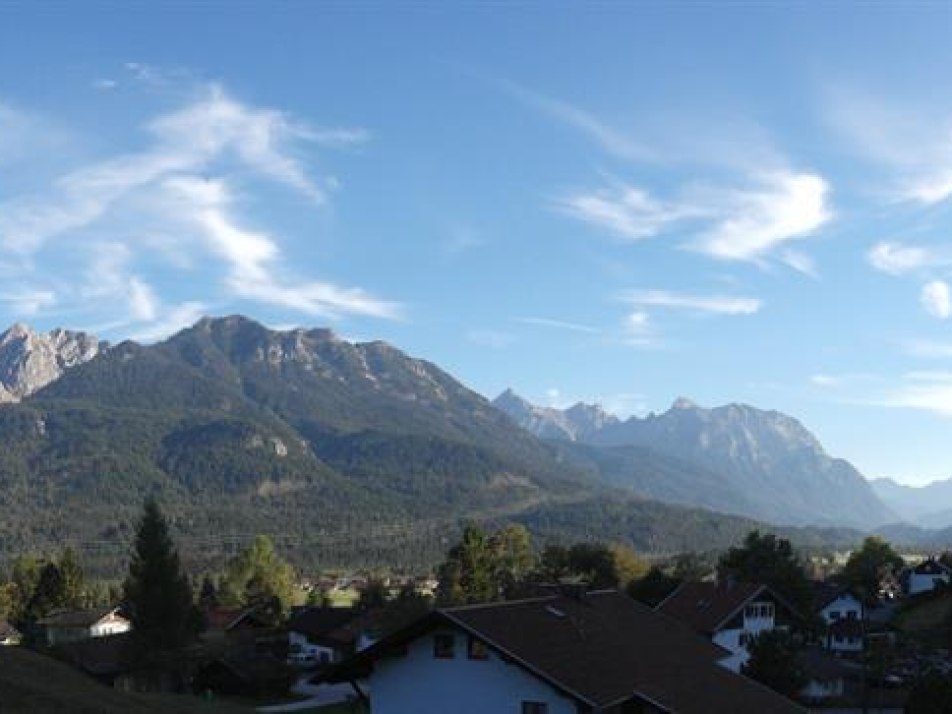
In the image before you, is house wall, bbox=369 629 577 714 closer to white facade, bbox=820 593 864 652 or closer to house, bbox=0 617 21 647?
white facade, bbox=820 593 864 652

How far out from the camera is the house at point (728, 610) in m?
69.6

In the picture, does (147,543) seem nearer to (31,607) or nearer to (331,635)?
(331,635)

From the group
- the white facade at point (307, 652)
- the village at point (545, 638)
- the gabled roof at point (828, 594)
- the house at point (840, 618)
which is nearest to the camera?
the village at point (545, 638)

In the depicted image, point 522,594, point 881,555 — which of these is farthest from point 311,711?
point 881,555

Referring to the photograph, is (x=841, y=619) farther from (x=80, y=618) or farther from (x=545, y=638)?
(x=80, y=618)

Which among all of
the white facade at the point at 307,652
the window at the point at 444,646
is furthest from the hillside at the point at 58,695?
the white facade at the point at 307,652

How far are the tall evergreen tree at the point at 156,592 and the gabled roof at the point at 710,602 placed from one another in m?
36.1

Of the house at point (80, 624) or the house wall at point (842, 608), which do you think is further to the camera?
the house at point (80, 624)

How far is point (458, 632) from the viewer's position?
32438 millimetres

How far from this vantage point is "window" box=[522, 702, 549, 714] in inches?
1216

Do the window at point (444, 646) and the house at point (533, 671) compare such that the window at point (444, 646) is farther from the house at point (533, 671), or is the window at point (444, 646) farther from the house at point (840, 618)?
the house at point (840, 618)

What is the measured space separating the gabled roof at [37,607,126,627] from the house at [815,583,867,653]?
72.1 metres

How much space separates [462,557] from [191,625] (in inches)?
1246

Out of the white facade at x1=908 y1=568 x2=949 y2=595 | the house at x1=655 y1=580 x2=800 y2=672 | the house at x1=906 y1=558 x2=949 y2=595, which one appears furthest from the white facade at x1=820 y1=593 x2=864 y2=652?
the house at x1=655 y1=580 x2=800 y2=672
